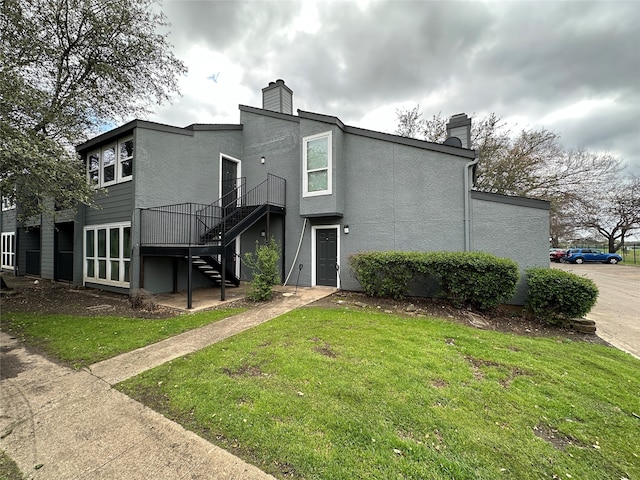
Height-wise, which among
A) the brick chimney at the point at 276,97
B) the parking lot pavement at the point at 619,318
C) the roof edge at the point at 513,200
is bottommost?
the parking lot pavement at the point at 619,318

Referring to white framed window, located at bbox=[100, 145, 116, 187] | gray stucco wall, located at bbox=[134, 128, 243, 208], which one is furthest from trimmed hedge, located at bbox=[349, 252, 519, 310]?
white framed window, located at bbox=[100, 145, 116, 187]

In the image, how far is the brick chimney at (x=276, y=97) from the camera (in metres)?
11.3

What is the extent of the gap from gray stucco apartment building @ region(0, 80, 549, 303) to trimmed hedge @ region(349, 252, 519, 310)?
1180mm

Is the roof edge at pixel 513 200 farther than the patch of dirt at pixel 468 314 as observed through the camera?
Yes

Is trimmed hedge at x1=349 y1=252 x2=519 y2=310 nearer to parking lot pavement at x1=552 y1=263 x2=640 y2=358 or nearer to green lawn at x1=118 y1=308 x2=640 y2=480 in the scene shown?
green lawn at x1=118 y1=308 x2=640 y2=480

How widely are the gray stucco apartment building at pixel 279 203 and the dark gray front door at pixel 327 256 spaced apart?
0.04m

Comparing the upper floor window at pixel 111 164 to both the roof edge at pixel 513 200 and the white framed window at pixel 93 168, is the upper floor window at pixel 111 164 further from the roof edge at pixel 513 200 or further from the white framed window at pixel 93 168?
the roof edge at pixel 513 200

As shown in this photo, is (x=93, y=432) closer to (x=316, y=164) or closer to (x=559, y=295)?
(x=559, y=295)

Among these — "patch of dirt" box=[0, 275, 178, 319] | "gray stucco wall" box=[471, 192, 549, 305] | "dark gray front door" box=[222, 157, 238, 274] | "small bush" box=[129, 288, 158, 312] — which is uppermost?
"dark gray front door" box=[222, 157, 238, 274]

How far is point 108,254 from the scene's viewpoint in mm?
9234

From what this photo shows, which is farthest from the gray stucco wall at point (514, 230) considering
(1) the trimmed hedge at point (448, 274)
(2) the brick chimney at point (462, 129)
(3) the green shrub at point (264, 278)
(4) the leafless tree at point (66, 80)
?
(4) the leafless tree at point (66, 80)

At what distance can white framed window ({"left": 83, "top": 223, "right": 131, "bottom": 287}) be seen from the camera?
28.4 feet

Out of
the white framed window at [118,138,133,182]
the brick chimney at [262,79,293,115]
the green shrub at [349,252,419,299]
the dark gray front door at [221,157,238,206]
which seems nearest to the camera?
the green shrub at [349,252,419,299]

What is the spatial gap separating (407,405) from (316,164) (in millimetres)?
7915
